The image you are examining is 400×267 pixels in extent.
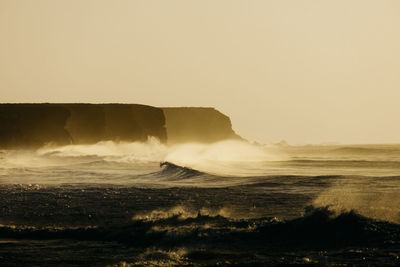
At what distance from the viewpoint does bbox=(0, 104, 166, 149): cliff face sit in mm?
74000

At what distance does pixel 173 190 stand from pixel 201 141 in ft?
330

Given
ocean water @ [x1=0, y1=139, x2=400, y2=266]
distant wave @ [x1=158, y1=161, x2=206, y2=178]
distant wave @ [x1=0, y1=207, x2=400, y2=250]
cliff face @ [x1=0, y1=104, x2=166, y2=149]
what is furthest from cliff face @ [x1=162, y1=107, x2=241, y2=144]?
distant wave @ [x1=0, y1=207, x2=400, y2=250]

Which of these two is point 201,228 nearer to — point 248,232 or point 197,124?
point 248,232

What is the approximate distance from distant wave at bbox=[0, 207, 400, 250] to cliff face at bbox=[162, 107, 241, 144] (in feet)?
337

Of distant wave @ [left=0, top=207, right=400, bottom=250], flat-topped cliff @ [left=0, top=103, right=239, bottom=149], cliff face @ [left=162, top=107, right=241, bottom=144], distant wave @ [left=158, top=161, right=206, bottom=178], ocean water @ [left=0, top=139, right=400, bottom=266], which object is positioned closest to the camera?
ocean water @ [left=0, top=139, right=400, bottom=266]

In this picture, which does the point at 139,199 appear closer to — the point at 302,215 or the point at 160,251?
the point at 302,215

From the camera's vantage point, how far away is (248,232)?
8.06 meters

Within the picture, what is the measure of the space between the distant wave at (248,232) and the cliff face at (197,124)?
10261cm

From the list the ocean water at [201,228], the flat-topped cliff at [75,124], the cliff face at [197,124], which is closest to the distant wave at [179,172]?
the ocean water at [201,228]

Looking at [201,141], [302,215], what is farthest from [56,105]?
[302,215]

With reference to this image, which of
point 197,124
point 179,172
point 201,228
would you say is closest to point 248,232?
point 201,228

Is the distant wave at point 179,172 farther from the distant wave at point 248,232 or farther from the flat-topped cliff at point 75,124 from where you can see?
the flat-topped cliff at point 75,124

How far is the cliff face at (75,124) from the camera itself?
243 ft

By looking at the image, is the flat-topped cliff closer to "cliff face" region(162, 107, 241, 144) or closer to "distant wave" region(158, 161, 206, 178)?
"cliff face" region(162, 107, 241, 144)
